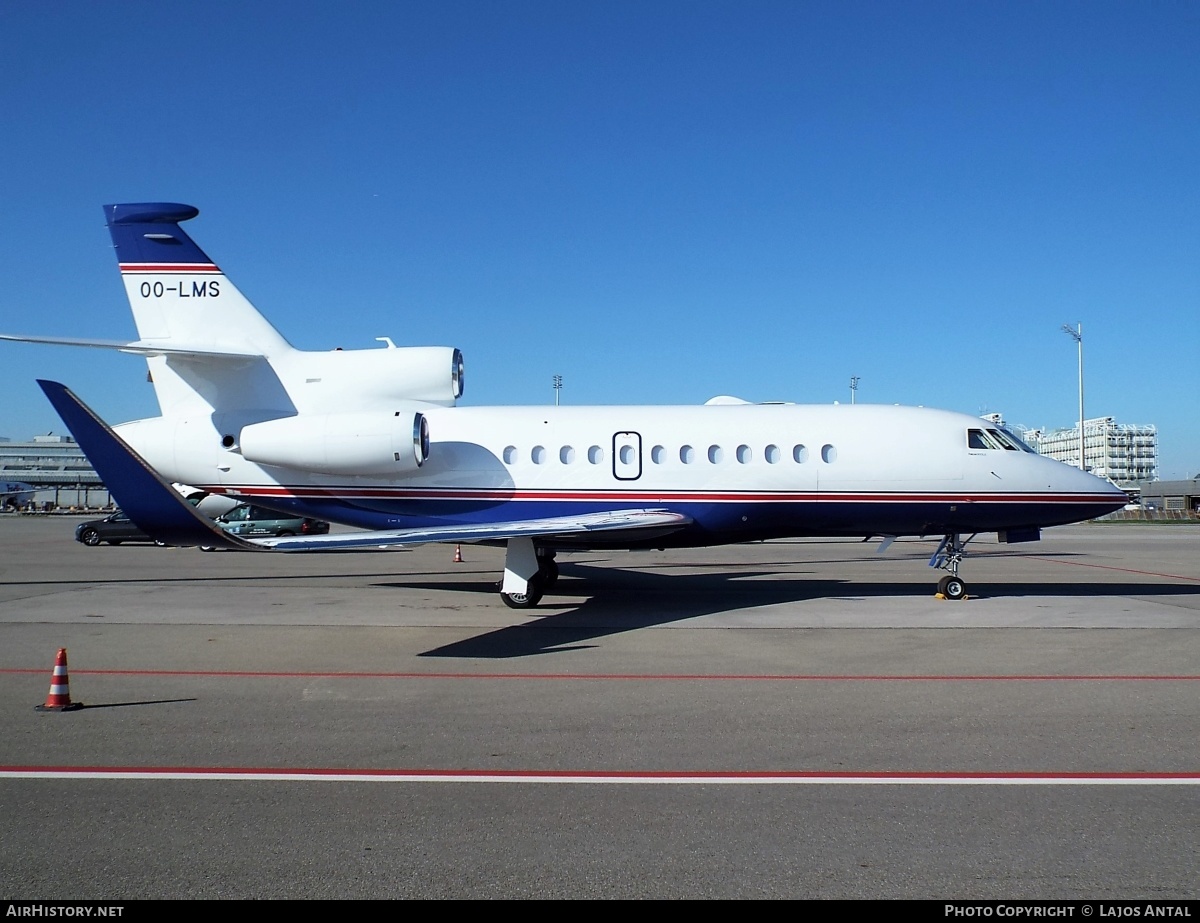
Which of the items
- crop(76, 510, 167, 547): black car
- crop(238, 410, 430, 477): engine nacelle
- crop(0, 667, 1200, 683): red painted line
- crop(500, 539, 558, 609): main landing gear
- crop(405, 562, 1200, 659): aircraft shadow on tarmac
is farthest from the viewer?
crop(76, 510, 167, 547): black car

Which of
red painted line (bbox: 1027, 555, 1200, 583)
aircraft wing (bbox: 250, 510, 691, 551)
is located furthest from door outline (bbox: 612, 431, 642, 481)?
red painted line (bbox: 1027, 555, 1200, 583)

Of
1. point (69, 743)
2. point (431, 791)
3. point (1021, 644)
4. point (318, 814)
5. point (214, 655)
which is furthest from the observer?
point (1021, 644)

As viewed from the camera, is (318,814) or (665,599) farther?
(665,599)

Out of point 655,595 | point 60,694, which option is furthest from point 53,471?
point 60,694

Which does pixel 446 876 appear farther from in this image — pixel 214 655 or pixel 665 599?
pixel 665 599

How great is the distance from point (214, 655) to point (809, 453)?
33.1 feet

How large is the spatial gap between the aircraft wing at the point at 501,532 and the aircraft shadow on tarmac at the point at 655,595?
1346 mm

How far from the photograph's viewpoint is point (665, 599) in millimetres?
16547

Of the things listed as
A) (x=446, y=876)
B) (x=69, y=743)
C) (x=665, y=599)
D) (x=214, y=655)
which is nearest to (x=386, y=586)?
(x=665, y=599)

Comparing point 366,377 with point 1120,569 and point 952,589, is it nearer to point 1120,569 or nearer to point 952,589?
point 952,589

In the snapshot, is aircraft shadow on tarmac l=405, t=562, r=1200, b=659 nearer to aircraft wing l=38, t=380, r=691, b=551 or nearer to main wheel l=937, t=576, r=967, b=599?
main wheel l=937, t=576, r=967, b=599

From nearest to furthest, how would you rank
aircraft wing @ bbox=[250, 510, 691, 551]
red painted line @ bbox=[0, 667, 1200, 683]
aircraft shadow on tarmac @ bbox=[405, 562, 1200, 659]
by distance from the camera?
red painted line @ bbox=[0, 667, 1200, 683] → aircraft wing @ bbox=[250, 510, 691, 551] → aircraft shadow on tarmac @ bbox=[405, 562, 1200, 659]

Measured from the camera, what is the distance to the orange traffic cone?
815cm

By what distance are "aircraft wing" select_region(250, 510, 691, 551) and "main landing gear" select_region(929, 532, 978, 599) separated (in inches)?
183
